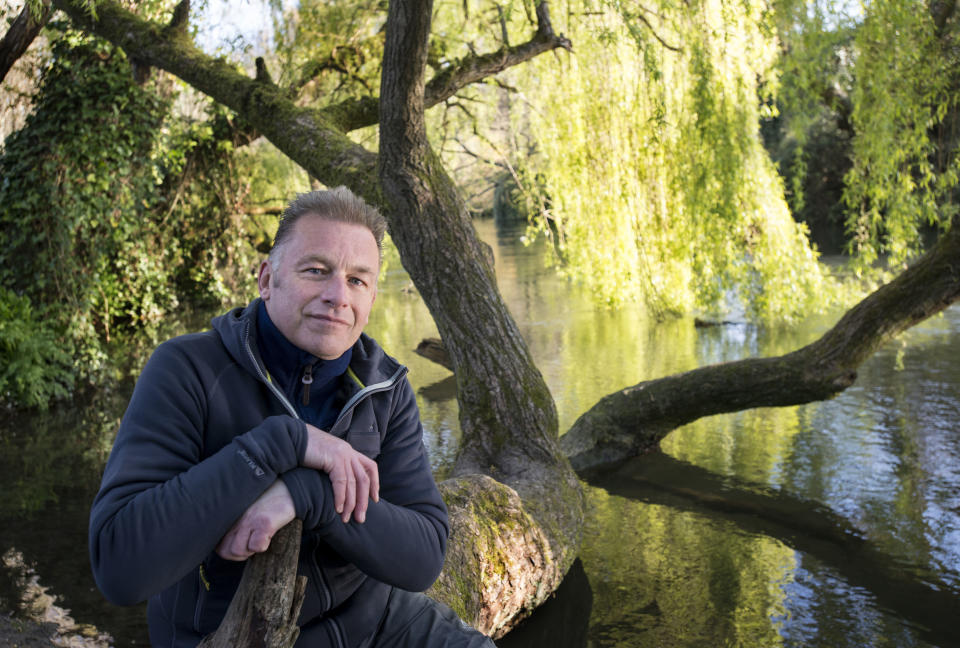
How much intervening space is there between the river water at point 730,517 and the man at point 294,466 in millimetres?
2353

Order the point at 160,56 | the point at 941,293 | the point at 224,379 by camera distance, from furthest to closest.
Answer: the point at 160,56, the point at 941,293, the point at 224,379

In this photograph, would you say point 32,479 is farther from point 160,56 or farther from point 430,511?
point 430,511

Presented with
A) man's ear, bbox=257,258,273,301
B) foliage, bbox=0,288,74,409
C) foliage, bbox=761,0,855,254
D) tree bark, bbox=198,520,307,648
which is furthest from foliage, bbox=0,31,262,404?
tree bark, bbox=198,520,307,648

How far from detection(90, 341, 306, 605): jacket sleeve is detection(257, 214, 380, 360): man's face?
1.01 feet

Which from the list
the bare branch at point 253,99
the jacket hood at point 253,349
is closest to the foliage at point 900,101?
the bare branch at point 253,99

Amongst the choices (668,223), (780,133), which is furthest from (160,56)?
(780,133)

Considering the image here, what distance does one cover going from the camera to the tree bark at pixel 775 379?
5.75 meters

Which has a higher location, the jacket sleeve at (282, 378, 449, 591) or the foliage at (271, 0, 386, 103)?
the foliage at (271, 0, 386, 103)

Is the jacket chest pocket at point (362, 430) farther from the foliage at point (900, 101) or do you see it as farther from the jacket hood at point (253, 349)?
the foliage at point (900, 101)

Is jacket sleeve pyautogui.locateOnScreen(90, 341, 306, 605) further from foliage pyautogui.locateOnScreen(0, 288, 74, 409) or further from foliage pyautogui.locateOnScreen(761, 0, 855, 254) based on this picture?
foliage pyautogui.locateOnScreen(0, 288, 74, 409)

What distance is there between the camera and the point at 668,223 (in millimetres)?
7750

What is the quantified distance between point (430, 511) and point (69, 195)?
318 inches

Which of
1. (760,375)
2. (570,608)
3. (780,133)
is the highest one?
(780,133)

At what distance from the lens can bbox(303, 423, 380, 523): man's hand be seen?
1.73m
